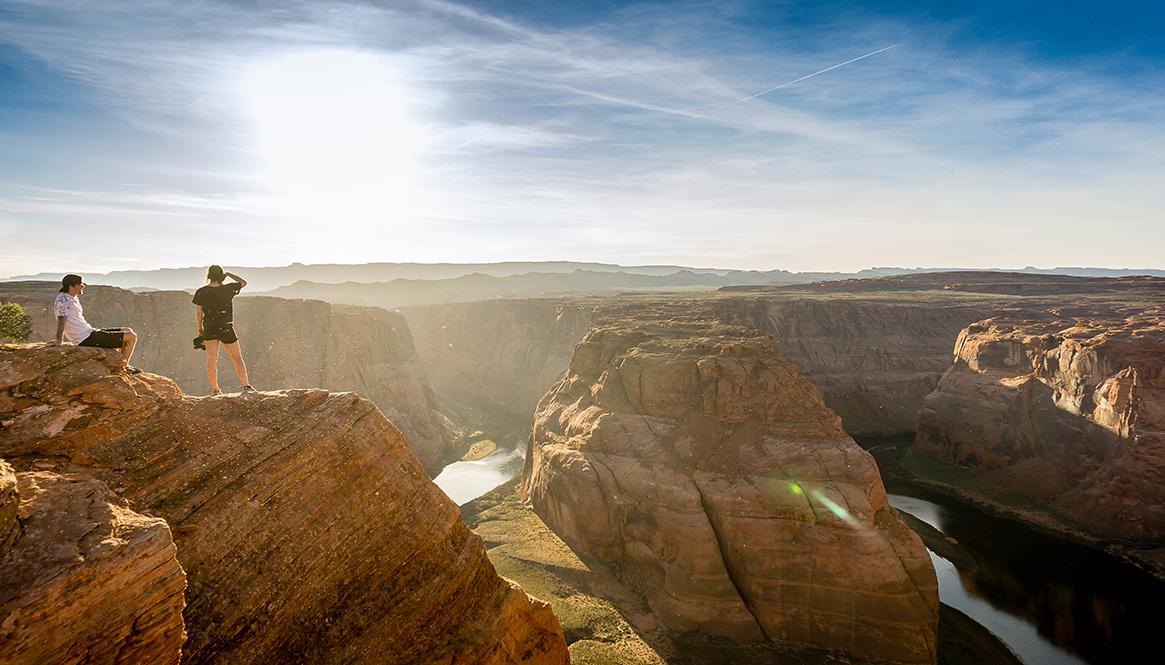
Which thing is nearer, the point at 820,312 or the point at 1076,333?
the point at 1076,333

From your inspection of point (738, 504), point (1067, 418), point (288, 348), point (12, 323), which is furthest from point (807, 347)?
point (12, 323)

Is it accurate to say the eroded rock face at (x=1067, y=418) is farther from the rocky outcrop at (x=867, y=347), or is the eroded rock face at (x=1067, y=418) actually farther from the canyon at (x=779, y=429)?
the rocky outcrop at (x=867, y=347)

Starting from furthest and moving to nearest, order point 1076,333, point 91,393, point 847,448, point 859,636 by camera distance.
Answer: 1. point 1076,333
2. point 847,448
3. point 859,636
4. point 91,393

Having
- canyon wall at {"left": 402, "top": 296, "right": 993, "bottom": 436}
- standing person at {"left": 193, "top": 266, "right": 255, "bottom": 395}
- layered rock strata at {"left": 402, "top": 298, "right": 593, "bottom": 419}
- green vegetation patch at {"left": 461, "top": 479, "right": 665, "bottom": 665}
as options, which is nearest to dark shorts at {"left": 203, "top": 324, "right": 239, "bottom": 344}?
standing person at {"left": 193, "top": 266, "right": 255, "bottom": 395}

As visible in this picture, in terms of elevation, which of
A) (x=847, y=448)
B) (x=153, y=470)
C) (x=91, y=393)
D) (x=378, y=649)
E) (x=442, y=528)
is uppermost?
(x=91, y=393)

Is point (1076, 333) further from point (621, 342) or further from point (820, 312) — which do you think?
point (621, 342)

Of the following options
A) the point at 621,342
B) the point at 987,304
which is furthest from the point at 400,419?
the point at 987,304

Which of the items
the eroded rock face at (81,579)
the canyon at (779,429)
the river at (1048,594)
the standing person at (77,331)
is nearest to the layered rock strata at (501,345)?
the canyon at (779,429)
